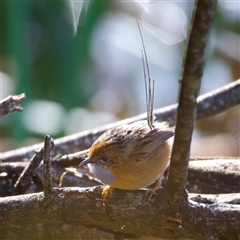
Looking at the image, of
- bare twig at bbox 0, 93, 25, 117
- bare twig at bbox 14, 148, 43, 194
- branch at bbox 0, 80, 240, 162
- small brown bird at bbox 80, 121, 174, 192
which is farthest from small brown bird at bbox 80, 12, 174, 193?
branch at bbox 0, 80, 240, 162

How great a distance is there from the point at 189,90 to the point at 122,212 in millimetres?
597

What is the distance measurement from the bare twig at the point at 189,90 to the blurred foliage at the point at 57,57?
2.93 m

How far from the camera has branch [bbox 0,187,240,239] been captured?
4.63ft

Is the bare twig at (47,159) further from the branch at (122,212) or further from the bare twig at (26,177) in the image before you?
the bare twig at (26,177)

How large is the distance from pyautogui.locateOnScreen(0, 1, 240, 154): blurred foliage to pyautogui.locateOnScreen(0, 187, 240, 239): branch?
2388 mm

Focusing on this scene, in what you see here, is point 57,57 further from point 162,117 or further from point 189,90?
point 189,90

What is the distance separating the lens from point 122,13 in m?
4.81

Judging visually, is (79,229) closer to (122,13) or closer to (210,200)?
(210,200)

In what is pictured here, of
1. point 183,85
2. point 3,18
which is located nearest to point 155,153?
point 183,85

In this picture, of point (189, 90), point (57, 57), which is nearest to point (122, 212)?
point (189, 90)

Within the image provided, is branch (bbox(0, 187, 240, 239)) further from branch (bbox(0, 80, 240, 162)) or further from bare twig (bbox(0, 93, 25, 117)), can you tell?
branch (bbox(0, 80, 240, 162))

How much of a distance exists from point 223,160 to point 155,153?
471mm

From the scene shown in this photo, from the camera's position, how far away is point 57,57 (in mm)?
4461

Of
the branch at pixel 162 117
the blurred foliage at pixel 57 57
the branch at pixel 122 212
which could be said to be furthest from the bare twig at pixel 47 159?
the blurred foliage at pixel 57 57
